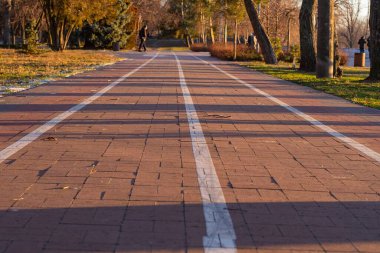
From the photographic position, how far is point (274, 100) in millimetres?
Answer: 14797

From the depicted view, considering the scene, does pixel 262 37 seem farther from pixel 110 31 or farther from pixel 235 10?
pixel 110 31

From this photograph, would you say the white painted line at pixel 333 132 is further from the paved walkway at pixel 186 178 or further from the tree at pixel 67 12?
the tree at pixel 67 12

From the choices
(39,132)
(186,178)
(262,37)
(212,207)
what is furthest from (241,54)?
(212,207)

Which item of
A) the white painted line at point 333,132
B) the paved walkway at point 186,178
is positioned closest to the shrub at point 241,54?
the white painted line at point 333,132

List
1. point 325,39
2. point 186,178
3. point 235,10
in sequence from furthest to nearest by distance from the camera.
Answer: point 235,10 → point 325,39 → point 186,178

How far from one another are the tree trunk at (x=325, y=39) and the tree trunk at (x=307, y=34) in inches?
191

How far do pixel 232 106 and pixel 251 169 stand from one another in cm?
620

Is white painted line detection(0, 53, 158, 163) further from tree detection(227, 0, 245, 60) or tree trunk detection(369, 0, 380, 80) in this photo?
tree detection(227, 0, 245, 60)

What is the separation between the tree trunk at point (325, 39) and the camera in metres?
21.5

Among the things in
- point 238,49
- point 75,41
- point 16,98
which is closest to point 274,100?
point 16,98

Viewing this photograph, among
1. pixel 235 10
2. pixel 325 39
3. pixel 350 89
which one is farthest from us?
pixel 235 10

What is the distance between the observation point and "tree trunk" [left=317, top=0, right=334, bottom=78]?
21.5m

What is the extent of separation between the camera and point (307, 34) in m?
27.2

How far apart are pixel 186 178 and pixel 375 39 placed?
15.4 m
